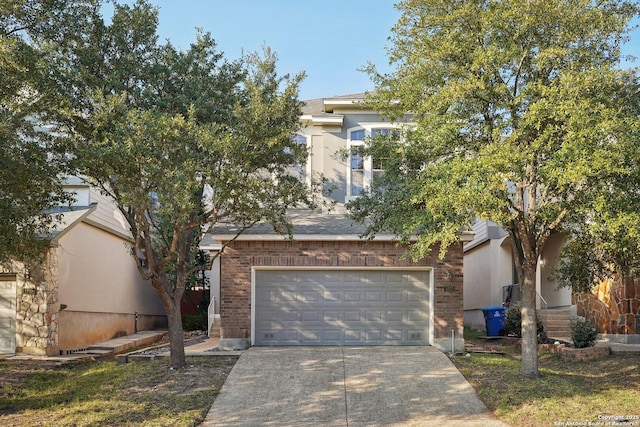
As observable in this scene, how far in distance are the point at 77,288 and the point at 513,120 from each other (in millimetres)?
11970

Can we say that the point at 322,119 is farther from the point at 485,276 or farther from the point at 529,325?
the point at 485,276

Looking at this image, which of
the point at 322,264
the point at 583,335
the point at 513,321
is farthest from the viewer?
the point at 513,321

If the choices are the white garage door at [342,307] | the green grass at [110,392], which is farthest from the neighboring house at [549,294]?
the green grass at [110,392]

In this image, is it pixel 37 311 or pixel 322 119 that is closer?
pixel 37 311

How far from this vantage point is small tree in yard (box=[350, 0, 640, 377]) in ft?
33.2

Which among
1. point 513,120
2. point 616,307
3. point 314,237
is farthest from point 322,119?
point 616,307

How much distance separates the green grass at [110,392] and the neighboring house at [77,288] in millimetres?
1472

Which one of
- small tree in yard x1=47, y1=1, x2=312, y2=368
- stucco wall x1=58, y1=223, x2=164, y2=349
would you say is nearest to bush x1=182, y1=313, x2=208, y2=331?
stucco wall x1=58, y1=223, x2=164, y2=349

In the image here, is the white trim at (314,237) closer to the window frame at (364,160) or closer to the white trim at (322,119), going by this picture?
the window frame at (364,160)

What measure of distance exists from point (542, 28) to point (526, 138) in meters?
1.94

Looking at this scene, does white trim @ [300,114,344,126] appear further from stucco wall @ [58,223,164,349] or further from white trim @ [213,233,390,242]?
stucco wall @ [58,223,164,349]

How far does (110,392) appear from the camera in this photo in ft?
37.9

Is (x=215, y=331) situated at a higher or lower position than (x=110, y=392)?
higher

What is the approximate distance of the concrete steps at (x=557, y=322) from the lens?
17.8 m
